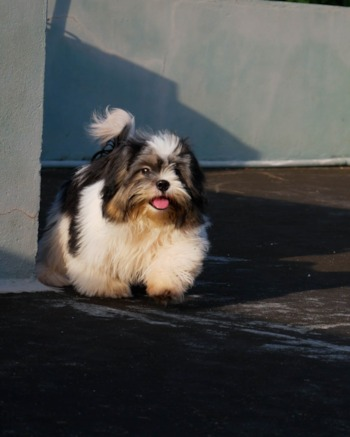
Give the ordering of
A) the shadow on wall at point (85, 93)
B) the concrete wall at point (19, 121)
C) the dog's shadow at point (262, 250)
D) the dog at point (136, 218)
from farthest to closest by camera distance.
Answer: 1. the shadow on wall at point (85, 93)
2. the dog's shadow at point (262, 250)
3. the concrete wall at point (19, 121)
4. the dog at point (136, 218)

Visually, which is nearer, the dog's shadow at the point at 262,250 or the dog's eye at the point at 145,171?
the dog's eye at the point at 145,171

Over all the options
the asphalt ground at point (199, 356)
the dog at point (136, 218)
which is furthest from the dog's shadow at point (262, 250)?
the dog at point (136, 218)

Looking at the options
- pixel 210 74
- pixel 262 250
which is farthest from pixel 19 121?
pixel 210 74

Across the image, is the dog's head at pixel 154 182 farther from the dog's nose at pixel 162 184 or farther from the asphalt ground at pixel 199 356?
the asphalt ground at pixel 199 356

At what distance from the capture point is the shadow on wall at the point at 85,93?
14.8m

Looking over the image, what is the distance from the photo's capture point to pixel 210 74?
15.9 meters

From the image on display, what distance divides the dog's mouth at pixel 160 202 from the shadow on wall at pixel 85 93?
745cm

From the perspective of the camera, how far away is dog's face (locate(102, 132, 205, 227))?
7.37 metres

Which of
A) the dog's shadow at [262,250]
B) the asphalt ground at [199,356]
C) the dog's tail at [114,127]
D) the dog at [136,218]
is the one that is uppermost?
the dog's tail at [114,127]

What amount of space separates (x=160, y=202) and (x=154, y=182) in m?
0.13

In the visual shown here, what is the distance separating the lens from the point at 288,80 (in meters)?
16.5

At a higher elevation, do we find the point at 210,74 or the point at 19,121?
the point at 210,74

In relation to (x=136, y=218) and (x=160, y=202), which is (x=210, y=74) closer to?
(x=136, y=218)

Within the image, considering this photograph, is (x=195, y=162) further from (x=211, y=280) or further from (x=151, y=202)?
(x=211, y=280)
